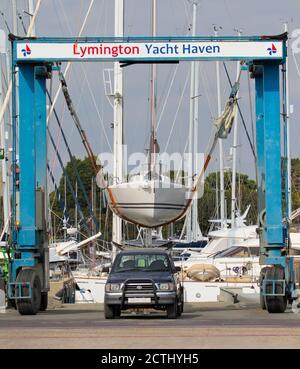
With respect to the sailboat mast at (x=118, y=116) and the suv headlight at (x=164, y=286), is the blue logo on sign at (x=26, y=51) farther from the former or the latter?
the sailboat mast at (x=118, y=116)

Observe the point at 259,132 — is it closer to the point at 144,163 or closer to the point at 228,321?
the point at 144,163

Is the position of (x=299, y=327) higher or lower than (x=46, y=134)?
lower

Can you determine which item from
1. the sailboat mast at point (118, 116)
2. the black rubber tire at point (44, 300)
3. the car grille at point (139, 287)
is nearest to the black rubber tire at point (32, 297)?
the black rubber tire at point (44, 300)

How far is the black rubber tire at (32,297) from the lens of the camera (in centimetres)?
2670

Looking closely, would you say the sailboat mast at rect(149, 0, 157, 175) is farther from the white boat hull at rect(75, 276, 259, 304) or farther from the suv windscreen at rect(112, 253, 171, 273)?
the suv windscreen at rect(112, 253, 171, 273)

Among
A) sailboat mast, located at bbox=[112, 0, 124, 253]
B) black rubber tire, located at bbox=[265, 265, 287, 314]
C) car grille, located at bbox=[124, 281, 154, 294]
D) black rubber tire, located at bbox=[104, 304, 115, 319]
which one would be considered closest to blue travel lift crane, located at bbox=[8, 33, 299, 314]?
black rubber tire, located at bbox=[265, 265, 287, 314]

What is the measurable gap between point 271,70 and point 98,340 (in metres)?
13.0

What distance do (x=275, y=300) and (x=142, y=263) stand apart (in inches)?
146

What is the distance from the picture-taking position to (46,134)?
100 ft

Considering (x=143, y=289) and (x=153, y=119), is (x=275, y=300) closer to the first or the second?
(x=143, y=289)

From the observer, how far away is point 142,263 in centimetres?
2578

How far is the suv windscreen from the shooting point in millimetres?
25609
